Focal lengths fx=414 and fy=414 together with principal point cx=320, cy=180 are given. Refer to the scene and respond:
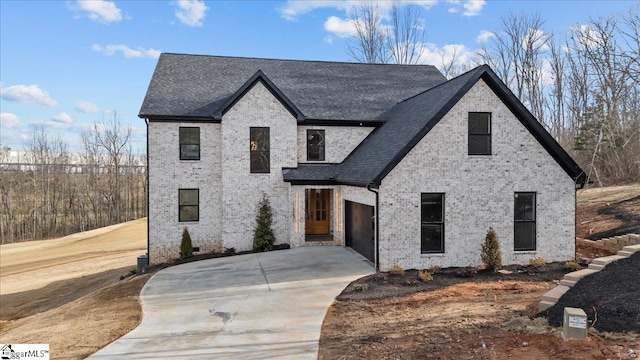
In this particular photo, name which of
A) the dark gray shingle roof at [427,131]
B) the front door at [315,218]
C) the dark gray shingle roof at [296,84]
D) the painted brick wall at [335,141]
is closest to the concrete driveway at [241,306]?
the front door at [315,218]

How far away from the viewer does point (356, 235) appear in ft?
52.8

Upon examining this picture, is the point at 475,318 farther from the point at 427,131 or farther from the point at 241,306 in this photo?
the point at 427,131

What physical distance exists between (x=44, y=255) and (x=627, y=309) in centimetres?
3308

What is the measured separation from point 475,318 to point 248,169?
37.1 feet

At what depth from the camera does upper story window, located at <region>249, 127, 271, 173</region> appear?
17.5 metres

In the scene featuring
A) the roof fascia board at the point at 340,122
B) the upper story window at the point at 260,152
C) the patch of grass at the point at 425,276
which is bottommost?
the patch of grass at the point at 425,276

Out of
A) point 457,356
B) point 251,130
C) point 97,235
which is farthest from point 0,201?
point 457,356

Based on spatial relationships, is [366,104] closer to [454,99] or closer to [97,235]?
[454,99]

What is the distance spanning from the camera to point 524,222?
13867mm

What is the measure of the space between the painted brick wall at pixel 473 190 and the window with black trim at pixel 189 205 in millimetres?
8387

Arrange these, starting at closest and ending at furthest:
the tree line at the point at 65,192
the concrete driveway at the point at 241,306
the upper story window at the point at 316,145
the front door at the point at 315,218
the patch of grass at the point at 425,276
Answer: the concrete driveway at the point at 241,306
the patch of grass at the point at 425,276
the upper story window at the point at 316,145
the front door at the point at 315,218
the tree line at the point at 65,192

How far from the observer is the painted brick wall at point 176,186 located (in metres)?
16.9

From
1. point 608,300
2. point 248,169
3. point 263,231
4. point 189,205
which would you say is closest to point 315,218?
point 263,231

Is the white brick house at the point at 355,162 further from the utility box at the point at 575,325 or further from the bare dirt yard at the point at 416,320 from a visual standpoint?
the utility box at the point at 575,325
